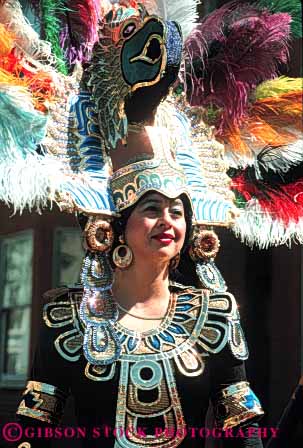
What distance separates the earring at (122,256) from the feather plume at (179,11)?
0.60 m

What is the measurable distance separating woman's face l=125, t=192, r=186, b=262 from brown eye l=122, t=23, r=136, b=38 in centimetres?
39

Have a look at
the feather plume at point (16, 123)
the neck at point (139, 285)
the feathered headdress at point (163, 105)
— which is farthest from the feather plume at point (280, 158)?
the feather plume at point (16, 123)

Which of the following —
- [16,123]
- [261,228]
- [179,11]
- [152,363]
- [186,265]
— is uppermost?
[179,11]

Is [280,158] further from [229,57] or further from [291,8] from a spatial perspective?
[291,8]

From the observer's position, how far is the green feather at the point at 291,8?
2451mm

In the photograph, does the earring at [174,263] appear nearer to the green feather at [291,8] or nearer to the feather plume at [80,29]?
the feather plume at [80,29]

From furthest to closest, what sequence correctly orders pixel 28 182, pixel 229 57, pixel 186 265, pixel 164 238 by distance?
pixel 229 57 → pixel 186 265 → pixel 164 238 → pixel 28 182

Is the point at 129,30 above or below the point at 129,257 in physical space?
above

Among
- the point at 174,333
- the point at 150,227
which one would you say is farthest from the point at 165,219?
the point at 174,333

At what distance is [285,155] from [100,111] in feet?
1.79

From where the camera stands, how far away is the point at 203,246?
2.28 meters

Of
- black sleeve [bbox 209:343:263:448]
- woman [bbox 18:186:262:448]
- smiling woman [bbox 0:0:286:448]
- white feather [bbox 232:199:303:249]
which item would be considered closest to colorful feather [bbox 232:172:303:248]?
white feather [bbox 232:199:303:249]

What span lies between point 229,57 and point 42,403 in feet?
3.36

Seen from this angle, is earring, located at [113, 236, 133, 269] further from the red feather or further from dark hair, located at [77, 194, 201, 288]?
the red feather
